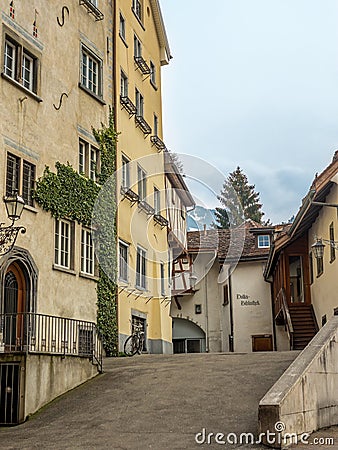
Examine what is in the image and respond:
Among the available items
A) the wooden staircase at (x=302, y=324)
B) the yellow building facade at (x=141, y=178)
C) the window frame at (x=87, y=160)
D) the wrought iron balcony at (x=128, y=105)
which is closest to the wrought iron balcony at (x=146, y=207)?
the yellow building facade at (x=141, y=178)

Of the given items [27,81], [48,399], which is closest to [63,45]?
[27,81]

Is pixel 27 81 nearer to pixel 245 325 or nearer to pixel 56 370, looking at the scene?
pixel 56 370

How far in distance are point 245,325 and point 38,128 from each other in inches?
907

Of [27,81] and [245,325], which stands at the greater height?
[27,81]

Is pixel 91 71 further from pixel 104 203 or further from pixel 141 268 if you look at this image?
pixel 141 268

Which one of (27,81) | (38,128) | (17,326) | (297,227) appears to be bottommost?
(17,326)

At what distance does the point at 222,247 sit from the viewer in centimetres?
4541

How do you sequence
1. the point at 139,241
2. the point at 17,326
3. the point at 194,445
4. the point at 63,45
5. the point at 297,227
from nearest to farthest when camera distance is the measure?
1. the point at 194,445
2. the point at 17,326
3. the point at 63,45
4. the point at 297,227
5. the point at 139,241

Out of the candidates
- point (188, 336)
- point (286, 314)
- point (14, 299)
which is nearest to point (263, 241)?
point (188, 336)

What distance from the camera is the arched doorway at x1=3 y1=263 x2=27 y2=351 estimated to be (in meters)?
18.2

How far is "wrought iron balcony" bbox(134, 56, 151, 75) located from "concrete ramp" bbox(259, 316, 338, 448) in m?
18.9

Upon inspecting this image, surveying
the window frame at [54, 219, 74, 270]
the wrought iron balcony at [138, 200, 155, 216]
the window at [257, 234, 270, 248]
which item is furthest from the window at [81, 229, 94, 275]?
the window at [257, 234, 270, 248]

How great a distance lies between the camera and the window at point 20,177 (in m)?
19.0

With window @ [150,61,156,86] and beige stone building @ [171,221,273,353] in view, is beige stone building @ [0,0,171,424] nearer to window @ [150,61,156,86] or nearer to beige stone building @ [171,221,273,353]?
window @ [150,61,156,86]
